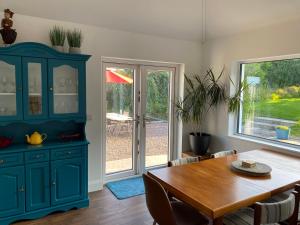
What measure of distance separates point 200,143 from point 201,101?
710 mm

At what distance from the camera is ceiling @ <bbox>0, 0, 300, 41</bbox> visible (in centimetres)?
295

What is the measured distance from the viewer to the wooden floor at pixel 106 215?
282cm

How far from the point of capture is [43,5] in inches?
114

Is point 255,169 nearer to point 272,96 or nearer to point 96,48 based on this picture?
point 272,96

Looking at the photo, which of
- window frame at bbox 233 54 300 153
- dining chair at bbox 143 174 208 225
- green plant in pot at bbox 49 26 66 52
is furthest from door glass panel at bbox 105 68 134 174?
dining chair at bbox 143 174 208 225

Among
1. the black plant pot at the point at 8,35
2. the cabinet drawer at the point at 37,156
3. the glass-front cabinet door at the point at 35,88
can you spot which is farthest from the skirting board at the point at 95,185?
the black plant pot at the point at 8,35

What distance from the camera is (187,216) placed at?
7.02ft

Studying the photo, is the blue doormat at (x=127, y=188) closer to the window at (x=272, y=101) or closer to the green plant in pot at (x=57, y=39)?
the window at (x=272, y=101)

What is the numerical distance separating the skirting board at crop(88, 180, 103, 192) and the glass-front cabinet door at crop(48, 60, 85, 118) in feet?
3.66

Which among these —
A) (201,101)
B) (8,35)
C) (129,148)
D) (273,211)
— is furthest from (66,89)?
(273,211)

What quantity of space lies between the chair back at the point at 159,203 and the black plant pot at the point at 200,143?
7.30ft

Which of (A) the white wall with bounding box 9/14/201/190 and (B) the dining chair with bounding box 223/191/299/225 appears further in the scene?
(A) the white wall with bounding box 9/14/201/190

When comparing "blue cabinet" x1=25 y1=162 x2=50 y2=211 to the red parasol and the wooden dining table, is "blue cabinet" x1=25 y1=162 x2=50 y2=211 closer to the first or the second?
the wooden dining table

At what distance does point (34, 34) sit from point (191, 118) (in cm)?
275
